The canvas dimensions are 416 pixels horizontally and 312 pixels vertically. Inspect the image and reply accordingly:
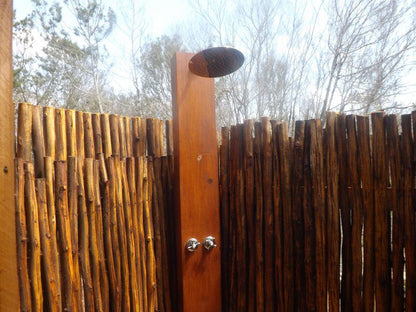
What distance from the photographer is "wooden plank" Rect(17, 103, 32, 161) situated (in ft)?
5.64

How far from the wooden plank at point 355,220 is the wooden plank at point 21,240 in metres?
1.97

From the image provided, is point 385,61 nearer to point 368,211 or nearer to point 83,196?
point 368,211

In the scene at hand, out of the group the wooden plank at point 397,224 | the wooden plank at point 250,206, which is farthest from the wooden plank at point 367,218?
the wooden plank at point 250,206

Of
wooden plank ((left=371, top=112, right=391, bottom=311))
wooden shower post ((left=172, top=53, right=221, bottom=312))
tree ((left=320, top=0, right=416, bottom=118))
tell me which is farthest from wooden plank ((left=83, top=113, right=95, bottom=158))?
tree ((left=320, top=0, right=416, bottom=118))

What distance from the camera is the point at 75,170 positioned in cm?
191

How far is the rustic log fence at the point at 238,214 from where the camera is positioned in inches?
69.6

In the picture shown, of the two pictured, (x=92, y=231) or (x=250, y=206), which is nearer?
(x=92, y=231)

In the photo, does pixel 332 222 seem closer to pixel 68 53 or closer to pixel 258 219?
pixel 258 219

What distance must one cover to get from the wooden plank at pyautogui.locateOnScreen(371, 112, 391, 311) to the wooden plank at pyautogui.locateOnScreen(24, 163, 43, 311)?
2.02 m

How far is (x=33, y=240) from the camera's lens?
65.9 inches

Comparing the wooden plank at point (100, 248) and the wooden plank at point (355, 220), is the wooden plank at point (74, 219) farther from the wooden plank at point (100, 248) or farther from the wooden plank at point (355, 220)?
the wooden plank at point (355, 220)

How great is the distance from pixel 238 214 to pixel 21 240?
4.91 feet

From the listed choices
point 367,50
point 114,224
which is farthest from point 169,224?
point 367,50

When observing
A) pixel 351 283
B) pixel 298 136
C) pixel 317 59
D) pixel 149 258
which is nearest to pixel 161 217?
pixel 149 258
